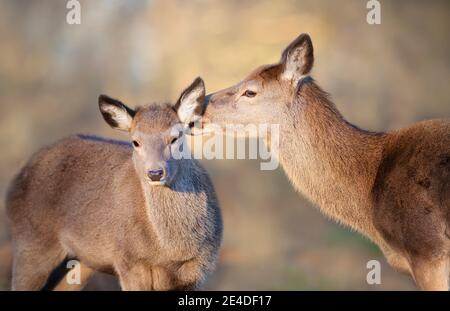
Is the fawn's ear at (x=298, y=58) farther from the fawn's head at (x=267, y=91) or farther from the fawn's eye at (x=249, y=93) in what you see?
the fawn's eye at (x=249, y=93)

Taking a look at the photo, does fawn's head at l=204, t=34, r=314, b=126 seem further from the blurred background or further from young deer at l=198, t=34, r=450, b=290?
the blurred background

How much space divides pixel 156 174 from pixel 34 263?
247 centimetres

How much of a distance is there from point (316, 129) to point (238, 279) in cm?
795

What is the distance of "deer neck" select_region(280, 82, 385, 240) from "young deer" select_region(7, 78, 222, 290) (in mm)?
→ 1032

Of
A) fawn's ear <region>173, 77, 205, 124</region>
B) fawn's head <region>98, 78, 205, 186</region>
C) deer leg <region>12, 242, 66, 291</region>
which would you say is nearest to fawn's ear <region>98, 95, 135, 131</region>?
fawn's head <region>98, 78, 205, 186</region>

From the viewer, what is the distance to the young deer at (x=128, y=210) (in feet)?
26.6

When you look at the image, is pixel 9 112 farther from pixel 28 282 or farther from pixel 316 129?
pixel 316 129

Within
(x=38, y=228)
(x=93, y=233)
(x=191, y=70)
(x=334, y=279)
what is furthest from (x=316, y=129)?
(x=191, y=70)

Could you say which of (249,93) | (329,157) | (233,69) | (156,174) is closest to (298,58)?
(249,93)

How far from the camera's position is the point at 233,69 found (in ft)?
60.2

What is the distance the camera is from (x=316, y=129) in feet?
26.9

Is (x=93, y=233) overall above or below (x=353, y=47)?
below

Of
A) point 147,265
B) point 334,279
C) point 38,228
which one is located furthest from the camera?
point 334,279

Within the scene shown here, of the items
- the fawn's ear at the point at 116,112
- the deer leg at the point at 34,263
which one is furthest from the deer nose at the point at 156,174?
the deer leg at the point at 34,263
